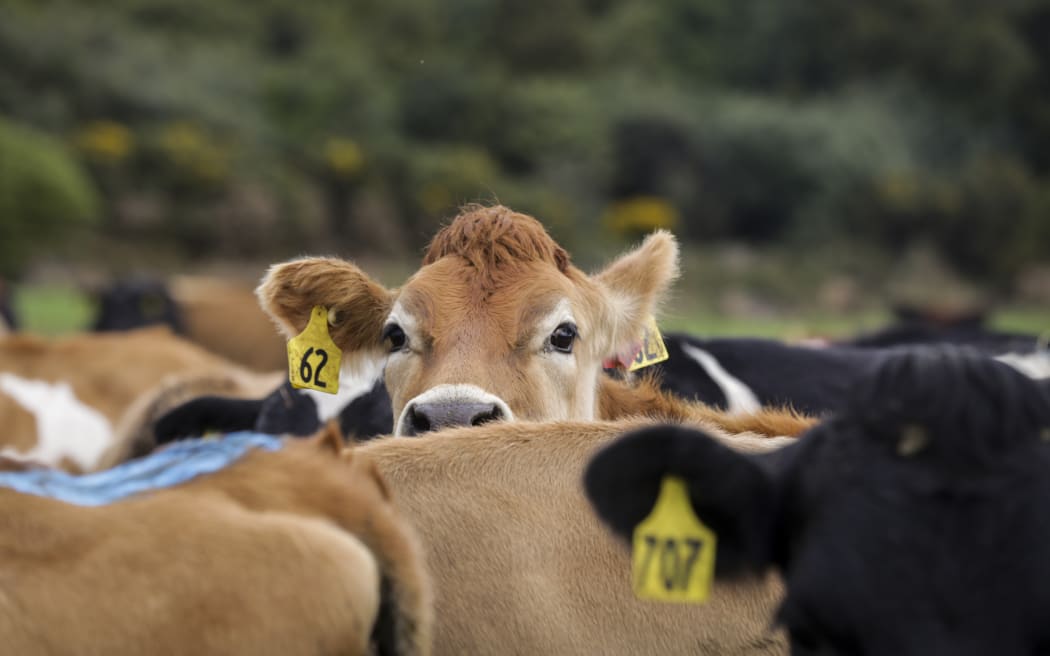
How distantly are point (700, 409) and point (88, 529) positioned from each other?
2072 mm

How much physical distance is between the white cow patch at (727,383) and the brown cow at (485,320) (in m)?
0.92

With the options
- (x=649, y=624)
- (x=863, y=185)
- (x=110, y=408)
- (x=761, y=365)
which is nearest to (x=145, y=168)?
(x=863, y=185)

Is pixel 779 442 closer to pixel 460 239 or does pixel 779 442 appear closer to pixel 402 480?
pixel 402 480

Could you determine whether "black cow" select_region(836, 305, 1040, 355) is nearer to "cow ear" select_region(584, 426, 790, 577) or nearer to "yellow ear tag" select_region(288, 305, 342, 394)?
"yellow ear tag" select_region(288, 305, 342, 394)

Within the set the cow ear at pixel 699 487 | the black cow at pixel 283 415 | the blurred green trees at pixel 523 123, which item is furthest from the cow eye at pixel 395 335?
the blurred green trees at pixel 523 123

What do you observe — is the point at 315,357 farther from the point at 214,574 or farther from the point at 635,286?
the point at 214,574

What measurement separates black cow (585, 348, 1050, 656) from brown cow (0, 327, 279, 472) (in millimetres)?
4911

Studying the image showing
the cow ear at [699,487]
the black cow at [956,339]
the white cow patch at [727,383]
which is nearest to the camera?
the cow ear at [699,487]

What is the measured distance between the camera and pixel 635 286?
498 centimetres

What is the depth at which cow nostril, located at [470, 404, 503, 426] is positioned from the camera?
384 centimetres

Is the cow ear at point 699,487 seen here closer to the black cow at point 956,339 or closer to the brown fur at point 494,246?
the brown fur at point 494,246

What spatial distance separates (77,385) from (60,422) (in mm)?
602

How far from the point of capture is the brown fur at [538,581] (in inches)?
110

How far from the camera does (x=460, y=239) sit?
464 cm
